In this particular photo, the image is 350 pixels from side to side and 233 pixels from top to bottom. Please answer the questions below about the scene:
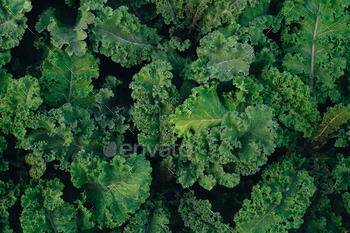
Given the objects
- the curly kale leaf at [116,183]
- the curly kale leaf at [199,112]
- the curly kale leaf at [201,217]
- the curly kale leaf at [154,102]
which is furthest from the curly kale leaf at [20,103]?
the curly kale leaf at [201,217]

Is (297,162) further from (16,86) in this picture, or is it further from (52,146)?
(16,86)

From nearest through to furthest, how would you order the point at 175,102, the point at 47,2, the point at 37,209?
the point at 37,209 < the point at 175,102 < the point at 47,2

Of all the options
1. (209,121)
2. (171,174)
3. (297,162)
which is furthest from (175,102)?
(297,162)

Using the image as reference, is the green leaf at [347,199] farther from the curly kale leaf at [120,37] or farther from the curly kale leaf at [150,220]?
the curly kale leaf at [120,37]

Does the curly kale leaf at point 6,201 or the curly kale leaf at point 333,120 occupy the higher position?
the curly kale leaf at point 333,120

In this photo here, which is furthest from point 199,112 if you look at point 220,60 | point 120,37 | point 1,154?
point 1,154

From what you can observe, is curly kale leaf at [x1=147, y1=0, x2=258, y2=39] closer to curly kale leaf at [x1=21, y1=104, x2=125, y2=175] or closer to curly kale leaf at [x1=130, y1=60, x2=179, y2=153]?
curly kale leaf at [x1=130, y1=60, x2=179, y2=153]
